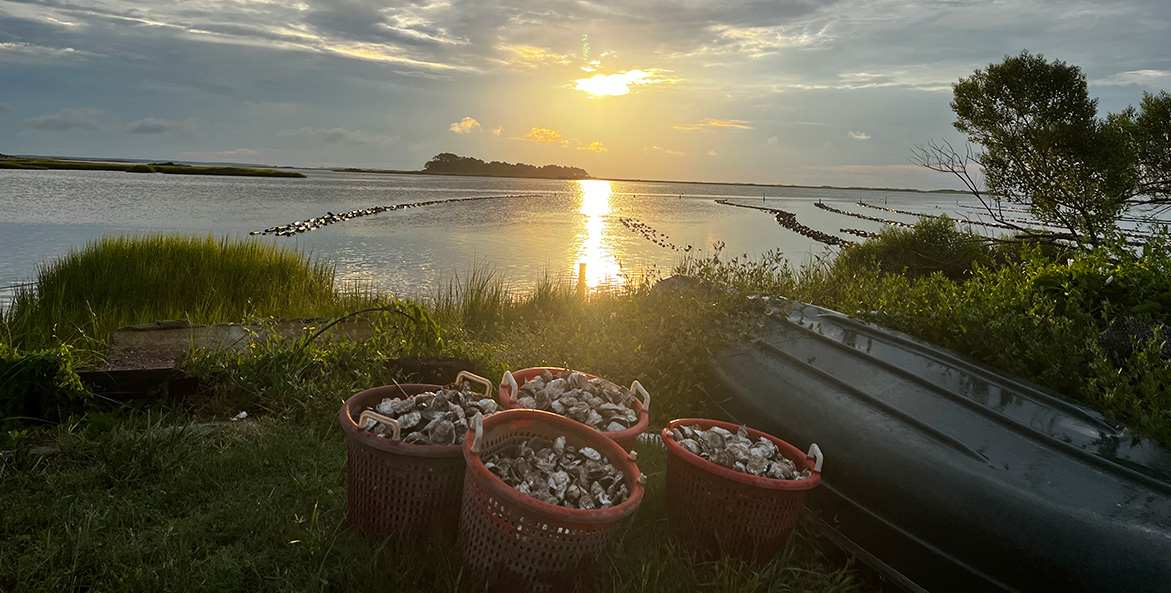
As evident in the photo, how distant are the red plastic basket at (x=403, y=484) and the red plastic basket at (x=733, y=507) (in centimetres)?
105

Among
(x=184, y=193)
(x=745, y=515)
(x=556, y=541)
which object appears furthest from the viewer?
(x=184, y=193)

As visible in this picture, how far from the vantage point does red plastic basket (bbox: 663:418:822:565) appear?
2.95m

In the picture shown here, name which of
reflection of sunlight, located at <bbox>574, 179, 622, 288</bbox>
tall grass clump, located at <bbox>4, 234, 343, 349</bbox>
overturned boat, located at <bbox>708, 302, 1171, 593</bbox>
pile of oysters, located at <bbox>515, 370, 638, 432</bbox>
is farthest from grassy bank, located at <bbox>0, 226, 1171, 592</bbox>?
reflection of sunlight, located at <bbox>574, 179, 622, 288</bbox>

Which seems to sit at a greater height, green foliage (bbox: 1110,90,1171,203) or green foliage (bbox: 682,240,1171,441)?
green foliage (bbox: 1110,90,1171,203)

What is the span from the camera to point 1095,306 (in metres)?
4.53

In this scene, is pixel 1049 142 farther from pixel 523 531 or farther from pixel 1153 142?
pixel 523 531

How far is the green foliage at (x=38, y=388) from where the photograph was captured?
4281 millimetres

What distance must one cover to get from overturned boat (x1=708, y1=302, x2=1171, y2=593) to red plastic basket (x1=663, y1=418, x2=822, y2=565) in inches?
21.0

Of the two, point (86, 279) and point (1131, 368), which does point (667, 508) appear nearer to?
point (1131, 368)

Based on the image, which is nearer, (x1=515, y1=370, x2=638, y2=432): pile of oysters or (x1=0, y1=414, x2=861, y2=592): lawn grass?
(x1=0, y1=414, x2=861, y2=592): lawn grass

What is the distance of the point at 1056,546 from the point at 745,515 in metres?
1.27

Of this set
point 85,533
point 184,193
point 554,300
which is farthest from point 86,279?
point 184,193

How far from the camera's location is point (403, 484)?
115 inches

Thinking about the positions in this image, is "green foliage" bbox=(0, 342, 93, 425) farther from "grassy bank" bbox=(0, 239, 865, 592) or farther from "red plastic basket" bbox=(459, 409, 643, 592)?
"red plastic basket" bbox=(459, 409, 643, 592)
